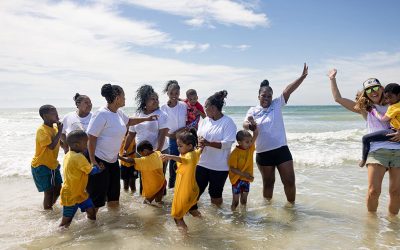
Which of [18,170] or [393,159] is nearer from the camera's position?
[393,159]

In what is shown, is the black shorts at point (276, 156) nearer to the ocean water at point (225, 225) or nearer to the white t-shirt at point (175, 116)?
the ocean water at point (225, 225)

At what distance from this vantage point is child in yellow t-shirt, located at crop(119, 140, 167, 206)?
5480mm

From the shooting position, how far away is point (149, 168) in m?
5.52

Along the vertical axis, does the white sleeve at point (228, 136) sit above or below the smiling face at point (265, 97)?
below

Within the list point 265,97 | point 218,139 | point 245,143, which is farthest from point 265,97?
point 218,139

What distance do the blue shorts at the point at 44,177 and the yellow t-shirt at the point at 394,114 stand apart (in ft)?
17.4

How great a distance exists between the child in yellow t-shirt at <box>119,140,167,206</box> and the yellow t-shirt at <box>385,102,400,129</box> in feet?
11.2

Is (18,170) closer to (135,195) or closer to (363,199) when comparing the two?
(135,195)

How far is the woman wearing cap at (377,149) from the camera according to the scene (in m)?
4.81

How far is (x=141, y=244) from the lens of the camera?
4.29 metres

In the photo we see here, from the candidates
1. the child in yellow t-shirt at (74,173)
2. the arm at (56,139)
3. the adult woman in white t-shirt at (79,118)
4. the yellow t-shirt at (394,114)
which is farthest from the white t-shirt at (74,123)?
the yellow t-shirt at (394,114)

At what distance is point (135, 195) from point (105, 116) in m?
2.52

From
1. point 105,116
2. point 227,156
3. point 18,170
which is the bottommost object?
point 18,170

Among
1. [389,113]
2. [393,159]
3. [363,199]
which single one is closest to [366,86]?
[389,113]
